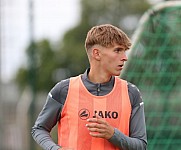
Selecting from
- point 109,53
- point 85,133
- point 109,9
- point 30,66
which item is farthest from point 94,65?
→ point 109,9

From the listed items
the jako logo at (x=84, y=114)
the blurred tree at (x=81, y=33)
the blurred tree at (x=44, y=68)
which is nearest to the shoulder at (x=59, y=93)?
the jako logo at (x=84, y=114)

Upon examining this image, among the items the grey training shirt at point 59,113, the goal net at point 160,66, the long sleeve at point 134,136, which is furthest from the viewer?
the goal net at point 160,66

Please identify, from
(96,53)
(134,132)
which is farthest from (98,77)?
(134,132)

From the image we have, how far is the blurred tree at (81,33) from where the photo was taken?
24203 millimetres

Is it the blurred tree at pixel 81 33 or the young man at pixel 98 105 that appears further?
the blurred tree at pixel 81 33

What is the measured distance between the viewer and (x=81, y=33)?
28219 millimetres

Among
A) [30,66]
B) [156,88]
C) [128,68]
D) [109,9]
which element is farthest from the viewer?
[109,9]

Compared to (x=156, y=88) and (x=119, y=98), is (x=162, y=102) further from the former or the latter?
(x=119, y=98)

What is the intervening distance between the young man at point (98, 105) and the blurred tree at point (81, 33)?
18.2 meters

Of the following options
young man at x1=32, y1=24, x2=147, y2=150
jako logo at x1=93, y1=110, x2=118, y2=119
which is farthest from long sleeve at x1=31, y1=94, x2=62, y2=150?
jako logo at x1=93, y1=110, x2=118, y2=119

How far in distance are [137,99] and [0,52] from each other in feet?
22.4

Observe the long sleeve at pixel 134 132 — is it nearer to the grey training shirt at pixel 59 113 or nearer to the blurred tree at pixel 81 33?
the grey training shirt at pixel 59 113

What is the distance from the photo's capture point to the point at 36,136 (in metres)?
4.48

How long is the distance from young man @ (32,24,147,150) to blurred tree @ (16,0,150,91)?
18190 mm
